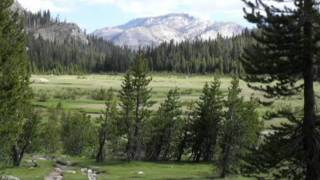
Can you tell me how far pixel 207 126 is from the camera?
88375mm

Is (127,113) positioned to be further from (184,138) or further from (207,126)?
(207,126)

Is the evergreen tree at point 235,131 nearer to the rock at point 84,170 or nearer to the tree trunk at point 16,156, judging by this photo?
the rock at point 84,170

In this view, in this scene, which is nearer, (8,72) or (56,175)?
(8,72)

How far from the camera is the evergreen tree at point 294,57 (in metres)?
28.4

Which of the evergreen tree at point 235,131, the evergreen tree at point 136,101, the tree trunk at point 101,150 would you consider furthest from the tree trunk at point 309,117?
the evergreen tree at point 136,101

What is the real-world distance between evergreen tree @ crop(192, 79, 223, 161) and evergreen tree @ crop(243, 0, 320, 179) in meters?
56.5

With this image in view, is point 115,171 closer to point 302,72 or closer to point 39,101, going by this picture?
point 302,72

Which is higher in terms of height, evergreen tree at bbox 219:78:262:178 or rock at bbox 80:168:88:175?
evergreen tree at bbox 219:78:262:178

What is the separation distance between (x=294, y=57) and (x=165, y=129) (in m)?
58.2

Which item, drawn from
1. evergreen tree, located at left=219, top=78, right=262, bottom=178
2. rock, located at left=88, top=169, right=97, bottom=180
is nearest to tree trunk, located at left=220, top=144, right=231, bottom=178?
evergreen tree, located at left=219, top=78, right=262, bottom=178

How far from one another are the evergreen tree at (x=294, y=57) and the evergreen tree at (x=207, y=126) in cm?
5648

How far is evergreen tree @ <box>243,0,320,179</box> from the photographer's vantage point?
28375 millimetres

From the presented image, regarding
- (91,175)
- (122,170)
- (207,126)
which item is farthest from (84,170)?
(207,126)

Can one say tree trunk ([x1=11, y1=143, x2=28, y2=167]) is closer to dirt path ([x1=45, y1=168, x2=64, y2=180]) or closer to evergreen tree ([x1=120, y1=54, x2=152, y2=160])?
dirt path ([x1=45, y1=168, x2=64, y2=180])
